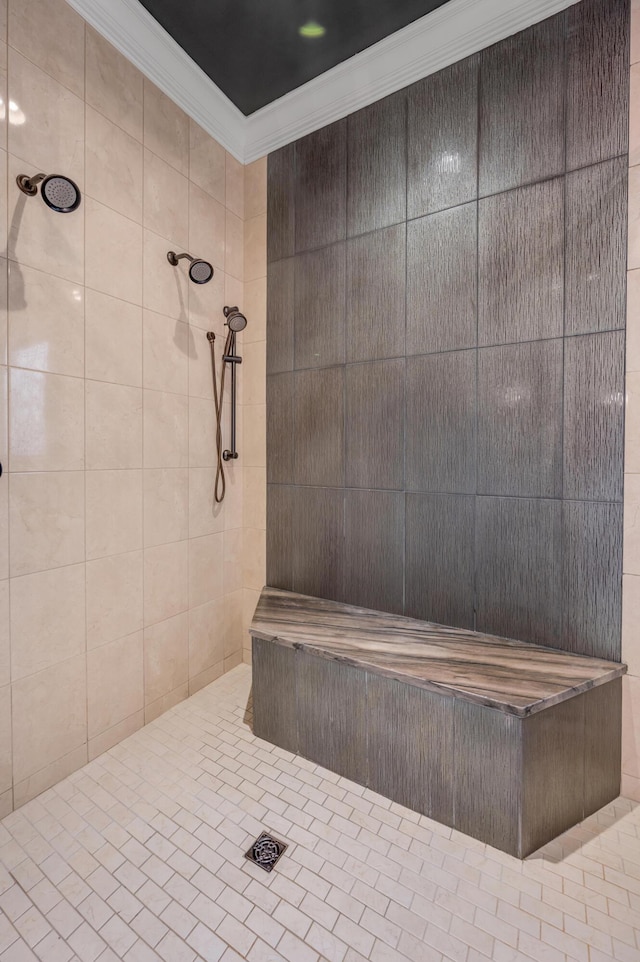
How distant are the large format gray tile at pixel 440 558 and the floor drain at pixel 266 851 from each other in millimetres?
947

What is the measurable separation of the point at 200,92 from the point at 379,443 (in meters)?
1.84

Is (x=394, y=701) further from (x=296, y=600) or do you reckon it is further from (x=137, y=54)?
(x=137, y=54)

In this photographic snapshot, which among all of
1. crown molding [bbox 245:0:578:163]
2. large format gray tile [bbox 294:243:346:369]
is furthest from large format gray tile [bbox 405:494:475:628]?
crown molding [bbox 245:0:578:163]

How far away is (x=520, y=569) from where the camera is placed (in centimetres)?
166

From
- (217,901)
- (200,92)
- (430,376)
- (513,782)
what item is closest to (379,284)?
(430,376)

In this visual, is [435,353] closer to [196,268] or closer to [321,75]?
[196,268]

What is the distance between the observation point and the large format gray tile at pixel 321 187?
205 centimetres

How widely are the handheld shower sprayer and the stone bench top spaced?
2.36 ft

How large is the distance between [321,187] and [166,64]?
794mm

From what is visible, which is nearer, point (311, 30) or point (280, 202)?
point (311, 30)

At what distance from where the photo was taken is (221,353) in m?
2.28

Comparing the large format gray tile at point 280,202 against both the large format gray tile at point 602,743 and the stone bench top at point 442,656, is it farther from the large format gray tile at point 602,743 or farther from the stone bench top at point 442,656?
the large format gray tile at point 602,743

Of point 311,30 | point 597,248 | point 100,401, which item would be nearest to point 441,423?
point 597,248

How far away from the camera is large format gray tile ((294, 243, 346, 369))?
2070mm
